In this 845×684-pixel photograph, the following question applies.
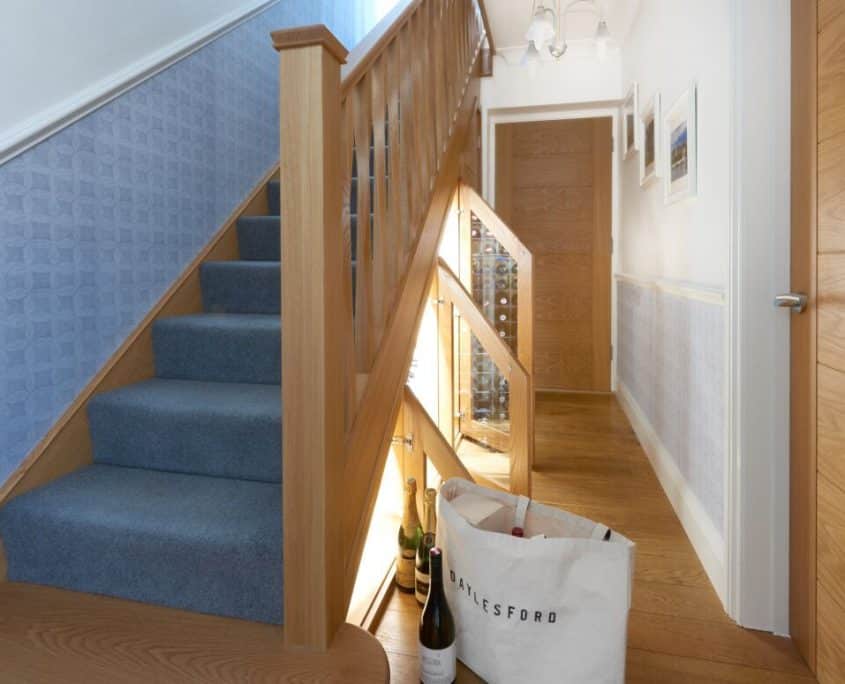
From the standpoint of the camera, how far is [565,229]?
15.5 feet

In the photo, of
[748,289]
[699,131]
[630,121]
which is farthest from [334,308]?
[630,121]

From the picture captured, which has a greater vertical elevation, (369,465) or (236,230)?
(236,230)

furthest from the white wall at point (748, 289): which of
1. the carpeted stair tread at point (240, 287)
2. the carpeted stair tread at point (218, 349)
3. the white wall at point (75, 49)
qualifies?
the white wall at point (75, 49)

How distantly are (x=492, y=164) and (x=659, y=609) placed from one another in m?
3.70

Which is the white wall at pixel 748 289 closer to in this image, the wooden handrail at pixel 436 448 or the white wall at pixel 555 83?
the wooden handrail at pixel 436 448

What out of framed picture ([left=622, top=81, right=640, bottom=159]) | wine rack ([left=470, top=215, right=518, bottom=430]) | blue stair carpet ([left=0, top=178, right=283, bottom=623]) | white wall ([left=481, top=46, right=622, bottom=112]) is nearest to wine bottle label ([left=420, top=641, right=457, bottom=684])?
blue stair carpet ([left=0, top=178, right=283, bottom=623])

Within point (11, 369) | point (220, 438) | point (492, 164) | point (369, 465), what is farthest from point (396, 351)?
point (492, 164)

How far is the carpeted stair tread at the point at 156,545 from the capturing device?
1.34 metres

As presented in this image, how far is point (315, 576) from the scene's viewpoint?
1.21 meters

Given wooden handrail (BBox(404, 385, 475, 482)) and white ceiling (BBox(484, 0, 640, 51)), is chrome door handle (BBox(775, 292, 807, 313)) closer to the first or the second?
wooden handrail (BBox(404, 385, 475, 482))

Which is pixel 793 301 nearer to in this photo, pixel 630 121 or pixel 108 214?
pixel 108 214

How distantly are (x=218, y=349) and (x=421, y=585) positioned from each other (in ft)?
3.28

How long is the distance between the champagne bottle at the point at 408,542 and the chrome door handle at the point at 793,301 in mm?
1087

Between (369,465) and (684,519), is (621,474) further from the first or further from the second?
(369,465)
